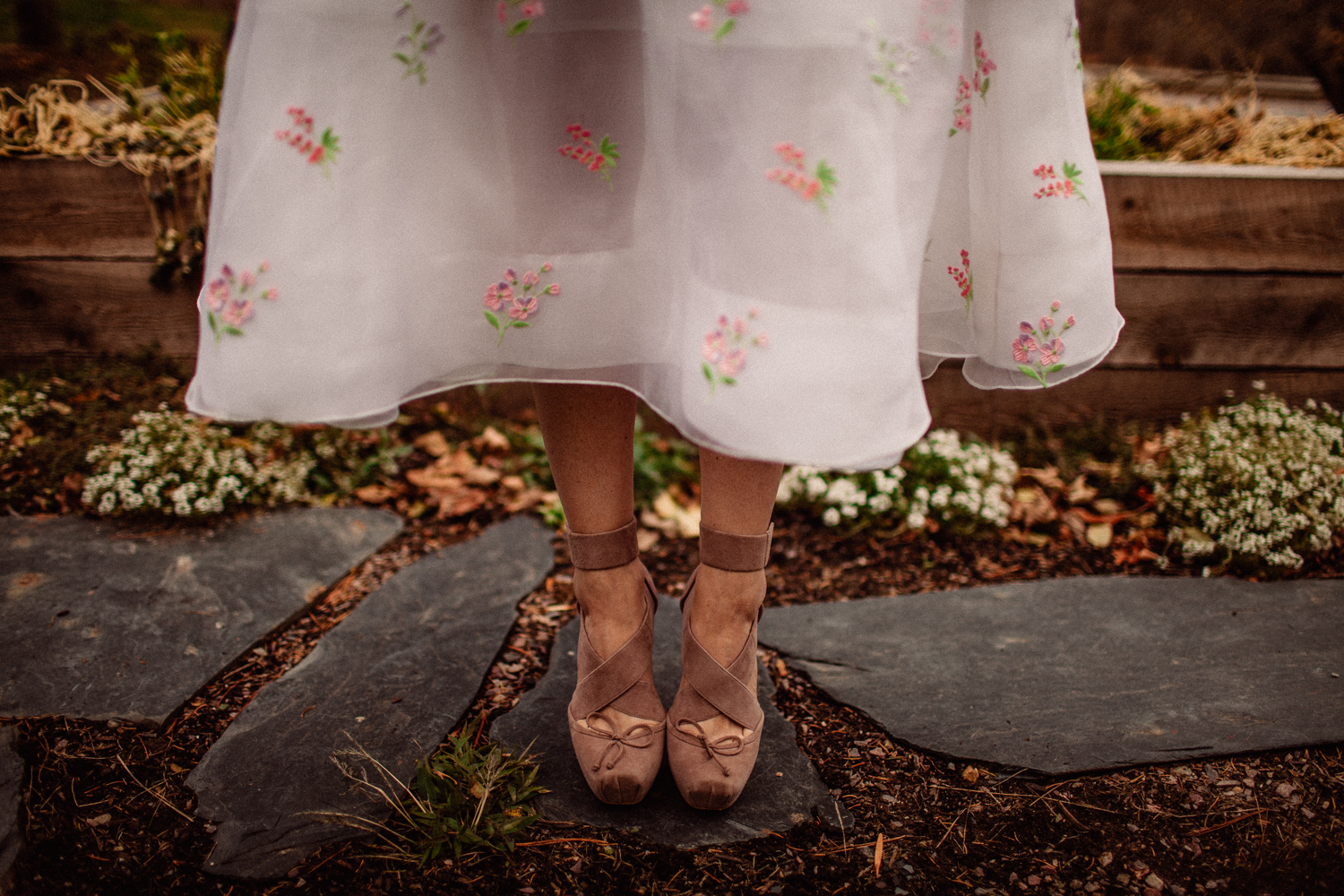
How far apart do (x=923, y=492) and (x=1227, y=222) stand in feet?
4.10

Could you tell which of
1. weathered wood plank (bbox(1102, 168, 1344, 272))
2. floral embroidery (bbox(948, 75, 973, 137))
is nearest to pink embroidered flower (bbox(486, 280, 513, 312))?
floral embroidery (bbox(948, 75, 973, 137))

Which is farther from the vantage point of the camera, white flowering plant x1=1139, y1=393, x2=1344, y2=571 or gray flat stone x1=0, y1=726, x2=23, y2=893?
white flowering plant x1=1139, y1=393, x2=1344, y2=571

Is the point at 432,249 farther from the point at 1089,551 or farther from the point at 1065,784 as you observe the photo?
the point at 1089,551

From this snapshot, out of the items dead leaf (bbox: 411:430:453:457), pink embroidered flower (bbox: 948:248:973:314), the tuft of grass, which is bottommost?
the tuft of grass

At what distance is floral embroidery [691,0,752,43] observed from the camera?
28.9 inches

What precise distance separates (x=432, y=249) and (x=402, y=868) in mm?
805

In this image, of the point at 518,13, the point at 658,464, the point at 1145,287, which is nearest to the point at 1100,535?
the point at 1145,287

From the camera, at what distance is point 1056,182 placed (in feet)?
3.26

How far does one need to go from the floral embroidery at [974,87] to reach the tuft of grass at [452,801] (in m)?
1.08

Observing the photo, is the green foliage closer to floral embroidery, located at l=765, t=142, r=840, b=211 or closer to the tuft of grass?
the tuft of grass

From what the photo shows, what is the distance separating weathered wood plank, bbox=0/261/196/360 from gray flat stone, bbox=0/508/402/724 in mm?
781

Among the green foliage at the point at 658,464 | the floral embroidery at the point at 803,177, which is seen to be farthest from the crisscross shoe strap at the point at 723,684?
the green foliage at the point at 658,464

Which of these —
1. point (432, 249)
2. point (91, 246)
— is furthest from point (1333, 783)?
point (91, 246)

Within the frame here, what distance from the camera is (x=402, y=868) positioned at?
999mm
